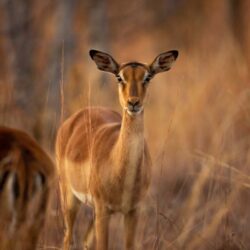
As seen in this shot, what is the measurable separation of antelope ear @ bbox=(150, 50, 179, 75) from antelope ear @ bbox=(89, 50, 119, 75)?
234 millimetres

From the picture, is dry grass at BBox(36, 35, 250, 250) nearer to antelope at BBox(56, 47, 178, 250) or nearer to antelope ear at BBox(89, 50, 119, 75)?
antelope at BBox(56, 47, 178, 250)

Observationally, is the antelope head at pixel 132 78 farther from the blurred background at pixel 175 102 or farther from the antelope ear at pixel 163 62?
the blurred background at pixel 175 102

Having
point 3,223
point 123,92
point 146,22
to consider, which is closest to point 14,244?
point 3,223

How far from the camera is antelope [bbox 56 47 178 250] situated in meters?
6.13

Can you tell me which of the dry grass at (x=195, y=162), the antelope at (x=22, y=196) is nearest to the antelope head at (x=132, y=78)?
the dry grass at (x=195, y=162)

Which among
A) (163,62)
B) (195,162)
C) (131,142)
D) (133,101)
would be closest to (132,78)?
(133,101)

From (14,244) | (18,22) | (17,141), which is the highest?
(18,22)

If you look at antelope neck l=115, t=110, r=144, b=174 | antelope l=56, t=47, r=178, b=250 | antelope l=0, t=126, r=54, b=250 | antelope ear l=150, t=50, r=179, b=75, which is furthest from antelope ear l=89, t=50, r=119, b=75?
antelope l=0, t=126, r=54, b=250

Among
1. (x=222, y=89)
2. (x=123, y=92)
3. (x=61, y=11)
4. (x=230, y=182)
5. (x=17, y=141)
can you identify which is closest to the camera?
(x=17, y=141)

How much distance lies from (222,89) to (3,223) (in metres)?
6.26

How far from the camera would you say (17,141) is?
4816 mm

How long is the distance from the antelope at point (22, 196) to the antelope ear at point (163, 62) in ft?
6.09

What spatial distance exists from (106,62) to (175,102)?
3642 mm

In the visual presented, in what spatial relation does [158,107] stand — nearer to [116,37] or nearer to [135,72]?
[135,72]
